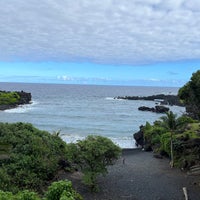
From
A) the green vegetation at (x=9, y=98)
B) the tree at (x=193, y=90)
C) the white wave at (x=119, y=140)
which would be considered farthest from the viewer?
the green vegetation at (x=9, y=98)

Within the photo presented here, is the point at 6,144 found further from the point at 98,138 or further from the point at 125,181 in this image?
the point at 125,181

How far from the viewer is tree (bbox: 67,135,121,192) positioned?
27312 mm

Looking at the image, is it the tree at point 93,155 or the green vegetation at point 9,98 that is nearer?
the tree at point 93,155

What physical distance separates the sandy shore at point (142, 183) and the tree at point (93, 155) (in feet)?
4.52

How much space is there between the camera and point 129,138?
6016 cm

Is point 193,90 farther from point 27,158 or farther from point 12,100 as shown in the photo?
point 12,100

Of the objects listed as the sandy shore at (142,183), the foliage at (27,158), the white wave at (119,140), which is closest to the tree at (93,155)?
the sandy shore at (142,183)

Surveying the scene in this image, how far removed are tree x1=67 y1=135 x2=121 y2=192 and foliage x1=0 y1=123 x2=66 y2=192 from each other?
3.48 metres

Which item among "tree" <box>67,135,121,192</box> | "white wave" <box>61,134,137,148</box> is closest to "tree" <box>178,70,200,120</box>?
"tree" <box>67,135,121,192</box>

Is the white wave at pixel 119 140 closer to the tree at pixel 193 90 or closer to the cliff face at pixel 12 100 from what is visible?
the tree at pixel 193 90

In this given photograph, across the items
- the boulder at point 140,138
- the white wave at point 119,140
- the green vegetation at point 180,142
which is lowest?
the white wave at point 119,140

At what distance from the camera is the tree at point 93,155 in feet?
89.6

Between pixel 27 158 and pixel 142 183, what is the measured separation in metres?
11.0

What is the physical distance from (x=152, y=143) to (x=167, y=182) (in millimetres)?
18546
